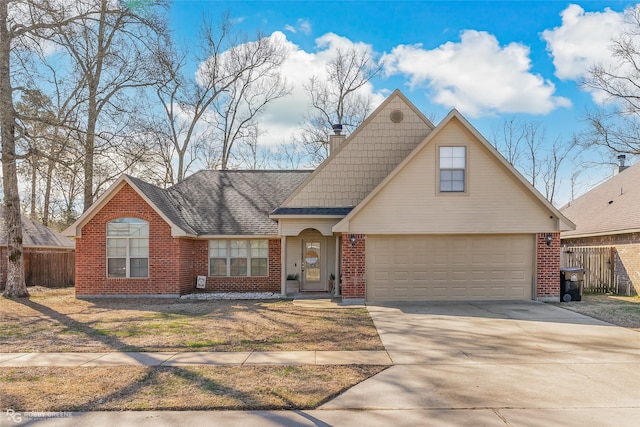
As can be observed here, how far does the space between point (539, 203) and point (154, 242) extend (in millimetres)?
12830

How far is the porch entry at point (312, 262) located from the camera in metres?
16.4

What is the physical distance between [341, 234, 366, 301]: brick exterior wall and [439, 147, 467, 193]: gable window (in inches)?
120

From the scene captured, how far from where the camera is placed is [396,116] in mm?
15125

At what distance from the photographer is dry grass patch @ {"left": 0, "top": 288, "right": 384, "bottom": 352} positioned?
26.7ft

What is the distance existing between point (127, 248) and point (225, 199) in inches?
184

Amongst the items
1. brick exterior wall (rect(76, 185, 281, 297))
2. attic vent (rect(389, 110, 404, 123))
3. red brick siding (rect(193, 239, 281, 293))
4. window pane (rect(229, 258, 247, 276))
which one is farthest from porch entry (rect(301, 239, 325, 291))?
attic vent (rect(389, 110, 404, 123))

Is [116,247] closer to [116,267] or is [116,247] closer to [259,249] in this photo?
[116,267]

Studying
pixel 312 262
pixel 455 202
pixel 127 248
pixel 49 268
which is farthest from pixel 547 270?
pixel 49 268

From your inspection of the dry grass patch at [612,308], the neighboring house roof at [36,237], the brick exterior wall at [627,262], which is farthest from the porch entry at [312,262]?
the neighboring house roof at [36,237]

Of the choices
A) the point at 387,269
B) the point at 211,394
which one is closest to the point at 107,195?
the point at 387,269

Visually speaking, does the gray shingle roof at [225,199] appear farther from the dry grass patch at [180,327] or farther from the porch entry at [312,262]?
the dry grass patch at [180,327]

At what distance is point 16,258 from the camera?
1556cm

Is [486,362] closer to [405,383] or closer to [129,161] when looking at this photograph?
[405,383]

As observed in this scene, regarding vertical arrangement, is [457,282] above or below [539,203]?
below
